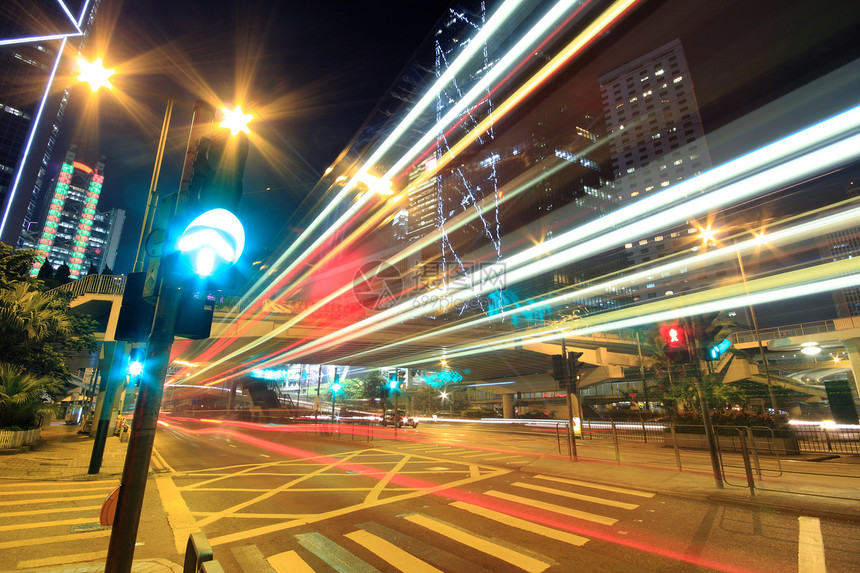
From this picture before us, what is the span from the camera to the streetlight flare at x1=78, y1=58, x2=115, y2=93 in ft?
22.3

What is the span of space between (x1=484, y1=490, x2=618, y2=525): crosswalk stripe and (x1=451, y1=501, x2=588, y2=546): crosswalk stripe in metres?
1.04

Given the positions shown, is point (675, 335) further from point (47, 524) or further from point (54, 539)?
point (47, 524)

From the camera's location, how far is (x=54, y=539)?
591 cm

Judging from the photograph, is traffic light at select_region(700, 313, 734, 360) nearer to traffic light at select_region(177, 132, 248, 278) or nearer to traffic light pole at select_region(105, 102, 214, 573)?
traffic light at select_region(177, 132, 248, 278)

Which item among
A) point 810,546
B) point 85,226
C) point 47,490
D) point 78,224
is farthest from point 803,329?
point 78,224

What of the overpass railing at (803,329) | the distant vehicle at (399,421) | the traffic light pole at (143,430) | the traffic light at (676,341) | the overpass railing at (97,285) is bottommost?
the distant vehicle at (399,421)

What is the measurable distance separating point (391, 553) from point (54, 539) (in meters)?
5.39

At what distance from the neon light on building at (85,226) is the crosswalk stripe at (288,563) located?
21010 cm

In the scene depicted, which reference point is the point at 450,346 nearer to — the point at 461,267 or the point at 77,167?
the point at 461,267

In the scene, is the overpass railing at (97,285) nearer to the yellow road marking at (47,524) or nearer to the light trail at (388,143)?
the light trail at (388,143)

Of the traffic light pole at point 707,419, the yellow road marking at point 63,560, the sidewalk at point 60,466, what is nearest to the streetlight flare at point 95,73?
the yellow road marking at point 63,560

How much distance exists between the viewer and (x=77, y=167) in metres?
173

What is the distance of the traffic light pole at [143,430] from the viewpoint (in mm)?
2586

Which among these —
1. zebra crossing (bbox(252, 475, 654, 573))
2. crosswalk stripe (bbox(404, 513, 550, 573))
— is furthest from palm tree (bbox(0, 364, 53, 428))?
crosswalk stripe (bbox(404, 513, 550, 573))
